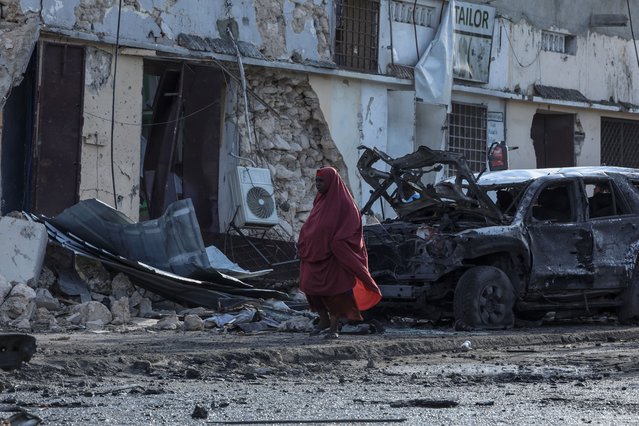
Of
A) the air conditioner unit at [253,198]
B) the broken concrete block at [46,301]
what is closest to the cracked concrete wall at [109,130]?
the air conditioner unit at [253,198]

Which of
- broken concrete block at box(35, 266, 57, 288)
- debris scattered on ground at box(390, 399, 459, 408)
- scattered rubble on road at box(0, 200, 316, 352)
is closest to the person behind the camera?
debris scattered on ground at box(390, 399, 459, 408)

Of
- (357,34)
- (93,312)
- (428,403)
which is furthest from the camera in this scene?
(357,34)

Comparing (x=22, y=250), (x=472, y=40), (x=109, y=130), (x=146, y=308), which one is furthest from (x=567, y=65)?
(x=22, y=250)

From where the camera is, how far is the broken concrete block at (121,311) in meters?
14.5

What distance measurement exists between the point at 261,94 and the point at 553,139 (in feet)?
24.7

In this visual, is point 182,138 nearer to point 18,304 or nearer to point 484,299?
point 18,304

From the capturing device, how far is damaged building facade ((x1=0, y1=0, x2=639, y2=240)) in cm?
1784

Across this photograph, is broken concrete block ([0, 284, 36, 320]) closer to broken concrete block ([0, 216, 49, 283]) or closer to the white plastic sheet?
broken concrete block ([0, 216, 49, 283])

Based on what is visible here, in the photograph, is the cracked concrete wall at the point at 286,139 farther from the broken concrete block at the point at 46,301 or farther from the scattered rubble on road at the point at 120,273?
the broken concrete block at the point at 46,301

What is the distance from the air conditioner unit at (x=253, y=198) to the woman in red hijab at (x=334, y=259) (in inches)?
256

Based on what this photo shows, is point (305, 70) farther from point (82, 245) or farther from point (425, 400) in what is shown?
point (425, 400)


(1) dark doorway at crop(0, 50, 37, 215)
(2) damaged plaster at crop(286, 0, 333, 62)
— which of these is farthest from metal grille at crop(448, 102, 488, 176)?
(1) dark doorway at crop(0, 50, 37, 215)

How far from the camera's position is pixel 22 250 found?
15.3 m

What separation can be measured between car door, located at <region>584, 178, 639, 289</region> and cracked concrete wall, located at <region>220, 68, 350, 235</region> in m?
6.36
